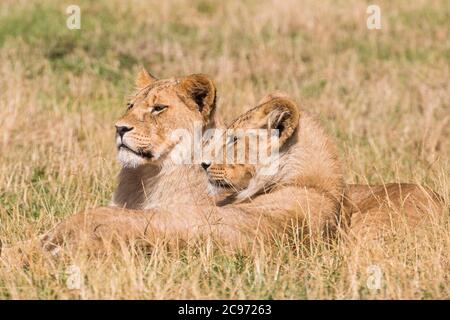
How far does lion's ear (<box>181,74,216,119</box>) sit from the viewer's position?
655cm

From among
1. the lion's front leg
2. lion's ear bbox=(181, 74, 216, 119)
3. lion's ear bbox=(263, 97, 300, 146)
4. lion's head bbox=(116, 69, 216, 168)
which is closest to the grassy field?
the lion's front leg

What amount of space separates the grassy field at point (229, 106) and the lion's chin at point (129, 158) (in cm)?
58

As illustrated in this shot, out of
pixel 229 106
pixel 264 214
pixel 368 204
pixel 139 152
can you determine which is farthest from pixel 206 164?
pixel 229 106

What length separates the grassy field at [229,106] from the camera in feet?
17.5

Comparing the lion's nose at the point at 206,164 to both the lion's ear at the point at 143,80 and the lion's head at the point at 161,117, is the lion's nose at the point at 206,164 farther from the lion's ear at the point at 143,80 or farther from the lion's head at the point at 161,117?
the lion's ear at the point at 143,80

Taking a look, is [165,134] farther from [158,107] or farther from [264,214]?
[264,214]

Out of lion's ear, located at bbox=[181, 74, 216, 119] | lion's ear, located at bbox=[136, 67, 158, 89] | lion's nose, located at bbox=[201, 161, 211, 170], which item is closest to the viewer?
lion's nose, located at bbox=[201, 161, 211, 170]

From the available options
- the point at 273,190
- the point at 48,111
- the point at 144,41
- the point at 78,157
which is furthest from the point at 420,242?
the point at 144,41

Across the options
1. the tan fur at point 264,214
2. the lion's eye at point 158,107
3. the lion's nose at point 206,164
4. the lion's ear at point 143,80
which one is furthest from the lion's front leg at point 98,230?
the lion's ear at point 143,80

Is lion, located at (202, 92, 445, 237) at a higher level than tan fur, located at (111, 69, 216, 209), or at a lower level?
lower

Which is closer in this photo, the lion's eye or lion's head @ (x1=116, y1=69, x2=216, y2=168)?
lion's head @ (x1=116, y1=69, x2=216, y2=168)

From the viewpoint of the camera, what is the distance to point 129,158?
6438 mm

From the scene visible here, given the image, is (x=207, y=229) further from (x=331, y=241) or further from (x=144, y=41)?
(x=144, y=41)

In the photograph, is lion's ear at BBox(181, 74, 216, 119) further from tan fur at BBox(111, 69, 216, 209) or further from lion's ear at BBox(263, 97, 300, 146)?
lion's ear at BBox(263, 97, 300, 146)
